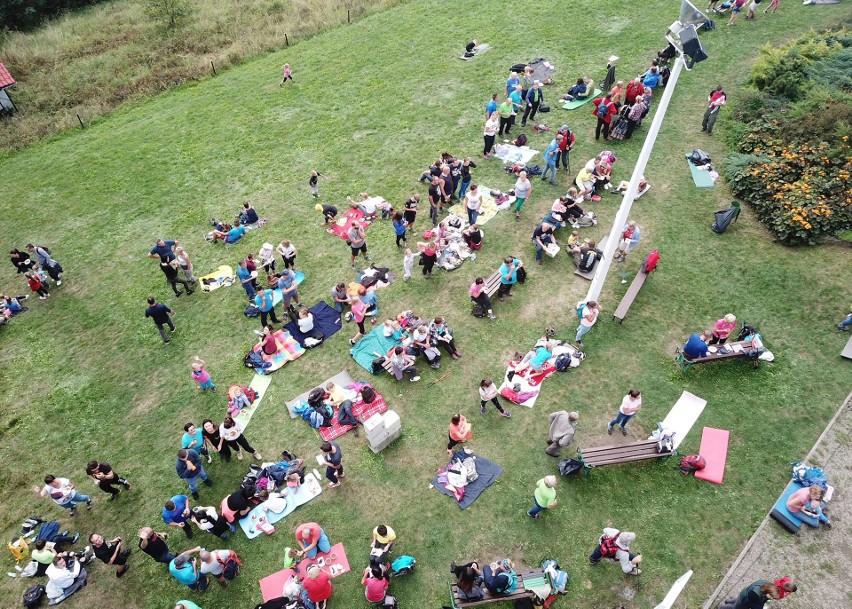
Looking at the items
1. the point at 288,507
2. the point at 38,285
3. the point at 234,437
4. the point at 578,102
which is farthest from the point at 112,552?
the point at 578,102

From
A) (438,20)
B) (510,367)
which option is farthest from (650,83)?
(510,367)

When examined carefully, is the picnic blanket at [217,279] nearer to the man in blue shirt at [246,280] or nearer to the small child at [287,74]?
the man in blue shirt at [246,280]

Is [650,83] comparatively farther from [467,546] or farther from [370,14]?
[467,546]

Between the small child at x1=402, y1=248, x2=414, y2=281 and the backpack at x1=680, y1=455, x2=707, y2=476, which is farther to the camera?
the small child at x1=402, y1=248, x2=414, y2=281

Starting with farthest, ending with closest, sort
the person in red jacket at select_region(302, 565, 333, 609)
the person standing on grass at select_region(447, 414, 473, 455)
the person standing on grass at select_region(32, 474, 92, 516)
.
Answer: the person standing on grass at select_region(447, 414, 473, 455), the person standing on grass at select_region(32, 474, 92, 516), the person in red jacket at select_region(302, 565, 333, 609)

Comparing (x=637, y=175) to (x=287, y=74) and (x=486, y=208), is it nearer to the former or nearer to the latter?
(x=486, y=208)

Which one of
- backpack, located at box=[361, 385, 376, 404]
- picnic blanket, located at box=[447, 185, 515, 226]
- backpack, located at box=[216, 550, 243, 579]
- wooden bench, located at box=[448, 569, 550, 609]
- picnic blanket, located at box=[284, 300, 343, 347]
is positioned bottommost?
wooden bench, located at box=[448, 569, 550, 609]

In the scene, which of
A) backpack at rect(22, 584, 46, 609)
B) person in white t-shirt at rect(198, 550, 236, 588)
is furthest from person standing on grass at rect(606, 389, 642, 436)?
backpack at rect(22, 584, 46, 609)

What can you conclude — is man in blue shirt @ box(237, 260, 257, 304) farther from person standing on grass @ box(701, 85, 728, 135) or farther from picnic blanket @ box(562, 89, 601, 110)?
person standing on grass @ box(701, 85, 728, 135)
